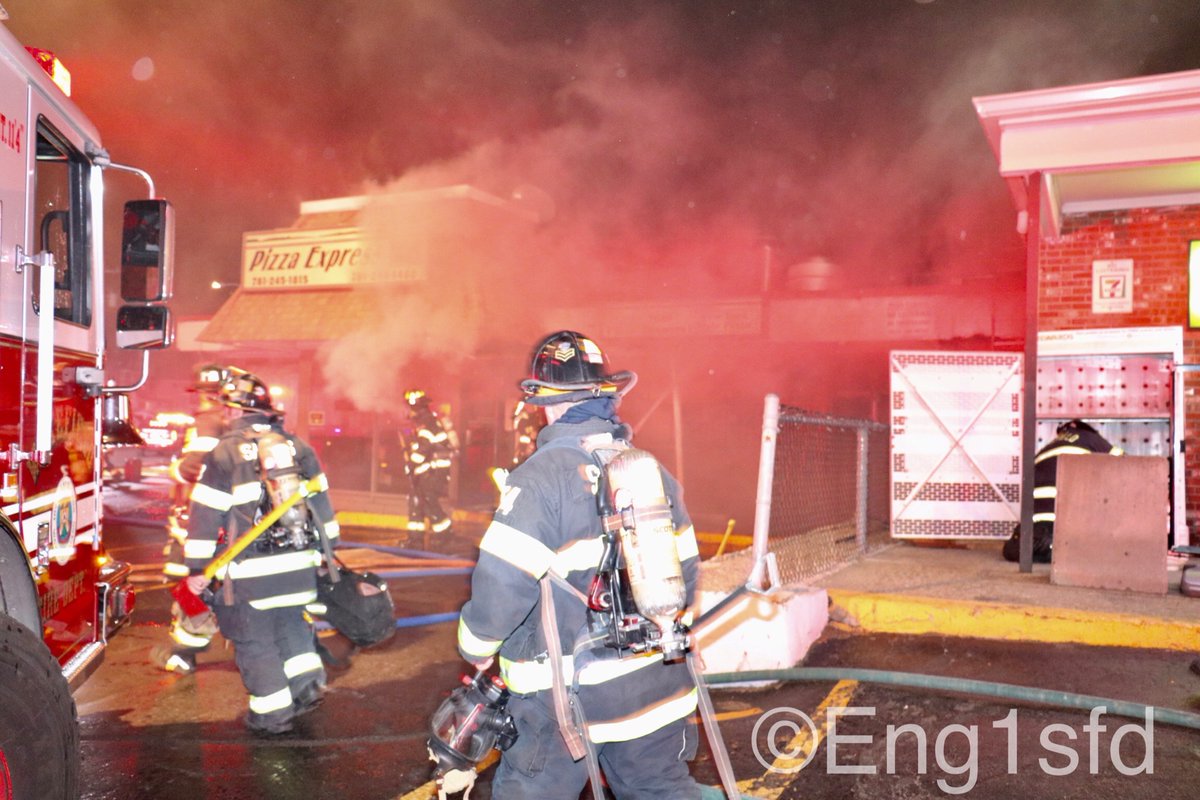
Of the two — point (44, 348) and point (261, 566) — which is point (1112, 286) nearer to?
point (261, 566)

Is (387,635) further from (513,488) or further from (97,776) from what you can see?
(513,488)

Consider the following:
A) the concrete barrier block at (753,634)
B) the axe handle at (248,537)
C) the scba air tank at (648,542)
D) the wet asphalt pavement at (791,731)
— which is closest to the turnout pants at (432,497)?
the wet asphalt pavement at (791,731)

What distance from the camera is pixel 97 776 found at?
3873 mm

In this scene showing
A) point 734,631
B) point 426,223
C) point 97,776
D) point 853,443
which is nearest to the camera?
point 97,776

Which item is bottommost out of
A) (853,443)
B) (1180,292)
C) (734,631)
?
(734,631)

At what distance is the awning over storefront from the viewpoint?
1521 cm

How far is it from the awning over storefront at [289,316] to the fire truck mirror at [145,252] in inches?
461

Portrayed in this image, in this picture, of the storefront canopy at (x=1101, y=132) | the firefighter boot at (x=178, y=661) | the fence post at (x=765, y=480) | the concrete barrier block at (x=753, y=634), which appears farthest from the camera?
the storefront canopy at (x=1101, y=132)

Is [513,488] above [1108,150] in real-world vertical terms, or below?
below

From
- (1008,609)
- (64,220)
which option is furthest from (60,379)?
(1008,609)

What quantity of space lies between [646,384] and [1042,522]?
769 cm

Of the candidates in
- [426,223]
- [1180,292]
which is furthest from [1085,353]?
[426,223]

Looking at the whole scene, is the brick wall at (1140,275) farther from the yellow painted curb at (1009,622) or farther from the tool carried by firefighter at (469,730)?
the tool carried by firefighter at (469,730)

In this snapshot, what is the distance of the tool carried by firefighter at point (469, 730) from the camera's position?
2480mm
